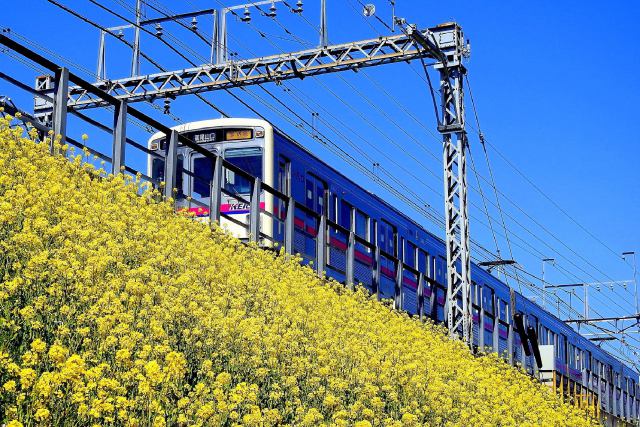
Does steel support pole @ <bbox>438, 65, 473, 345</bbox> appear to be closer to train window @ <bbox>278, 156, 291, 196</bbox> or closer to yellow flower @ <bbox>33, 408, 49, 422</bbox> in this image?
train window @ <bbox>278, 156, 291, 196</bbox>

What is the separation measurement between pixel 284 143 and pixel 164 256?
7.93m

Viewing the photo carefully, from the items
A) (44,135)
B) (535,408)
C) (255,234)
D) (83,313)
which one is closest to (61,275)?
(83,313)

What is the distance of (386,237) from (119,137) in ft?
31.9

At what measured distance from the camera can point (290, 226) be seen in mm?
15195

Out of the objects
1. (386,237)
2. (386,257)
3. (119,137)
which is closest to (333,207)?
(386,257)

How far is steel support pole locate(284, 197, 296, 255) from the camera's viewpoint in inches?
593

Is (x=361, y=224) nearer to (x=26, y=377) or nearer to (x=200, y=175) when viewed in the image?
(x=200, y=175)

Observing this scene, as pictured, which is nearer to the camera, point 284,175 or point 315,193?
point 284,175

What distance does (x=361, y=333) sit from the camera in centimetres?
1167

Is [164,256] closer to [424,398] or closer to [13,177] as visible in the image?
[13,177]

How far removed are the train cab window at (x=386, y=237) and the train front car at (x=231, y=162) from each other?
440cm

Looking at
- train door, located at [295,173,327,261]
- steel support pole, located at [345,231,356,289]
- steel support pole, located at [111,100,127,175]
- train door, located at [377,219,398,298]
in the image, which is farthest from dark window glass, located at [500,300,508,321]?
steel support pole, located at [111,100,127,175]

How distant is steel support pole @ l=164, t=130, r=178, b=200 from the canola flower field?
0.57 meters

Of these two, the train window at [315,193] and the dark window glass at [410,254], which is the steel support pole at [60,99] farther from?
the dark window glass at [410,254]
